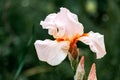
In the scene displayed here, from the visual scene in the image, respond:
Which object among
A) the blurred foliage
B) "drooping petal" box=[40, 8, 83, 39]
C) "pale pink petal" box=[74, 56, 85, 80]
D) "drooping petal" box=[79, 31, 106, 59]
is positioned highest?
"drooping petal" box=[40, 8, 83, 39]

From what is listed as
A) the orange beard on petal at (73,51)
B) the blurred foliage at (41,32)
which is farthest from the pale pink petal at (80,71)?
the blurred foliage at (41,32)

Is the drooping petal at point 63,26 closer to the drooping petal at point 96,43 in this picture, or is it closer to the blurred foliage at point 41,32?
the drooping petal at point 96,43

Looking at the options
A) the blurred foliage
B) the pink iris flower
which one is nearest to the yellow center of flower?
the pink iris flower

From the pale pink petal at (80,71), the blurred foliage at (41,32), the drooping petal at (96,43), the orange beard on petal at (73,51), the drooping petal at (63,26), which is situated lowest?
the blurred foliage at (41,32)

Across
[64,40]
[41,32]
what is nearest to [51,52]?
[64,40]

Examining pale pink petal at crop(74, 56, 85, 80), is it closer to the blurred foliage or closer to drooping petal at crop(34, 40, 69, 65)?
drooping petal at crop(34, 40, 69, 65)

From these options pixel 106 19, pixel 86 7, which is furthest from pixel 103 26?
pixel 86 7

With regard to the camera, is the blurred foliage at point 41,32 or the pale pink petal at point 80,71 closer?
the pale pink petal at point 80,71

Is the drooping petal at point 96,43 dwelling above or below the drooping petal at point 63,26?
below
